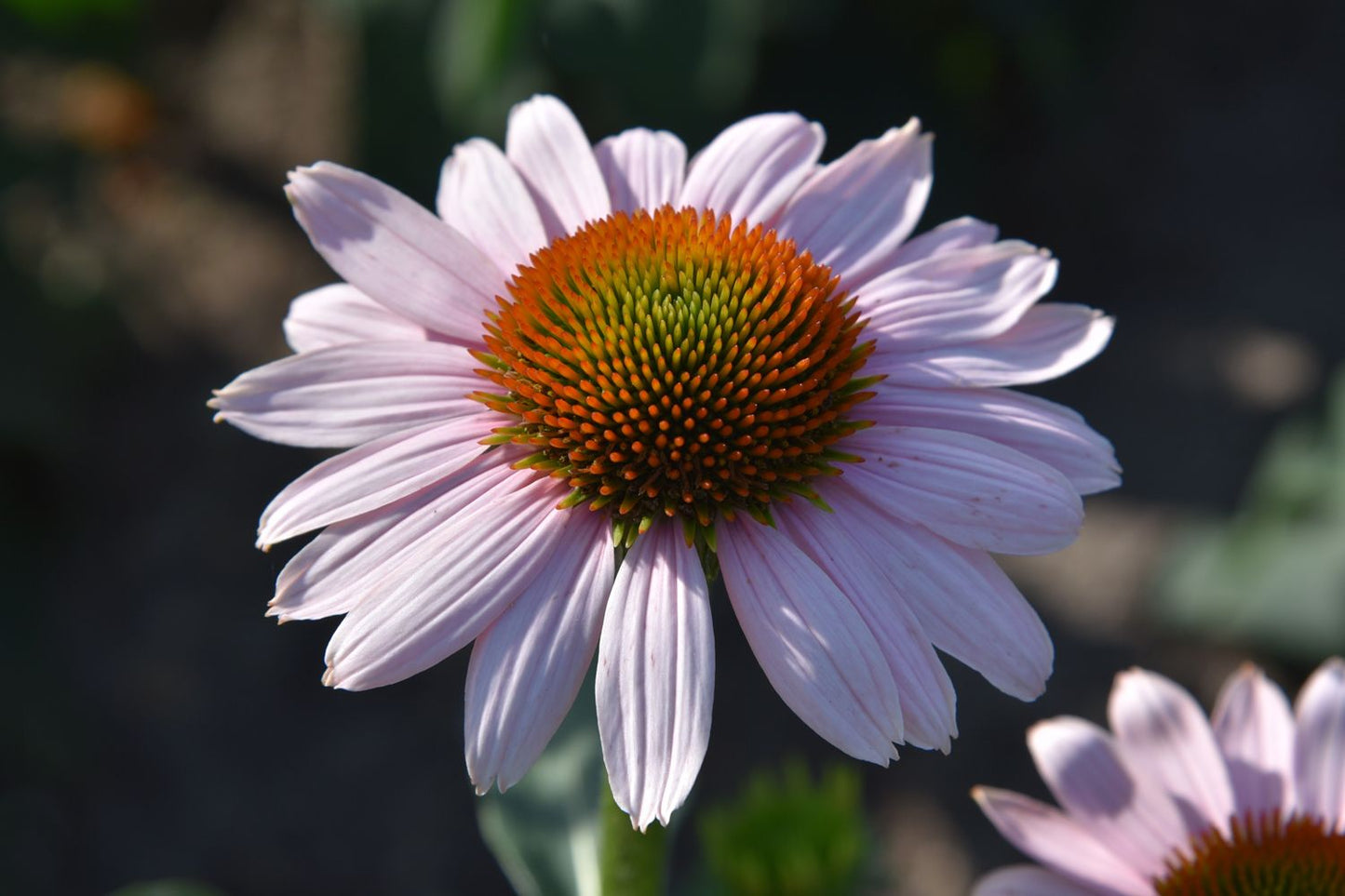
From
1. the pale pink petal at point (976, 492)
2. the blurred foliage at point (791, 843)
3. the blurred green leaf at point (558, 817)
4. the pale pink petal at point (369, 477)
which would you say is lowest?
the blurred foliage at point (791, 843)

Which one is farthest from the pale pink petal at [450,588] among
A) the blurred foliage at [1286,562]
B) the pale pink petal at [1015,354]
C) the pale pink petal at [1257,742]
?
the blurred foliage at [1286,562]

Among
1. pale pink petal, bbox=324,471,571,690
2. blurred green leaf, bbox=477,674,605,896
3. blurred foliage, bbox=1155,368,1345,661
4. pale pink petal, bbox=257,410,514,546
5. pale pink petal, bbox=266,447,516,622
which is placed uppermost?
pale pink petal, bbox=257,410,514,546

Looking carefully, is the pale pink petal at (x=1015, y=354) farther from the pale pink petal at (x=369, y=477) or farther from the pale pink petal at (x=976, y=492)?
the pale pink petal at (x=369, y=477)

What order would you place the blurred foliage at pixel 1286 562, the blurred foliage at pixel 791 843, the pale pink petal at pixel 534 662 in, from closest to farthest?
the pale pink petal at pixel 534 662, the blurred foliage at pixel 791 843, the blurred foliage at pixel 1286 562

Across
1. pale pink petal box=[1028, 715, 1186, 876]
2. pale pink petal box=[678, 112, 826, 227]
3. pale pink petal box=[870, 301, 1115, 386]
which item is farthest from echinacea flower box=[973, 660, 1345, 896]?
pale pink petal box=[678, 112, 826, 227]

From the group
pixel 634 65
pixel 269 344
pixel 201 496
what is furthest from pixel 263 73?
pixel 634 65

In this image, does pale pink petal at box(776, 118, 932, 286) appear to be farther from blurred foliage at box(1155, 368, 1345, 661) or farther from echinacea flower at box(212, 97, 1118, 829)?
blurred foliage at box(1155, 368, 1345, 661)
